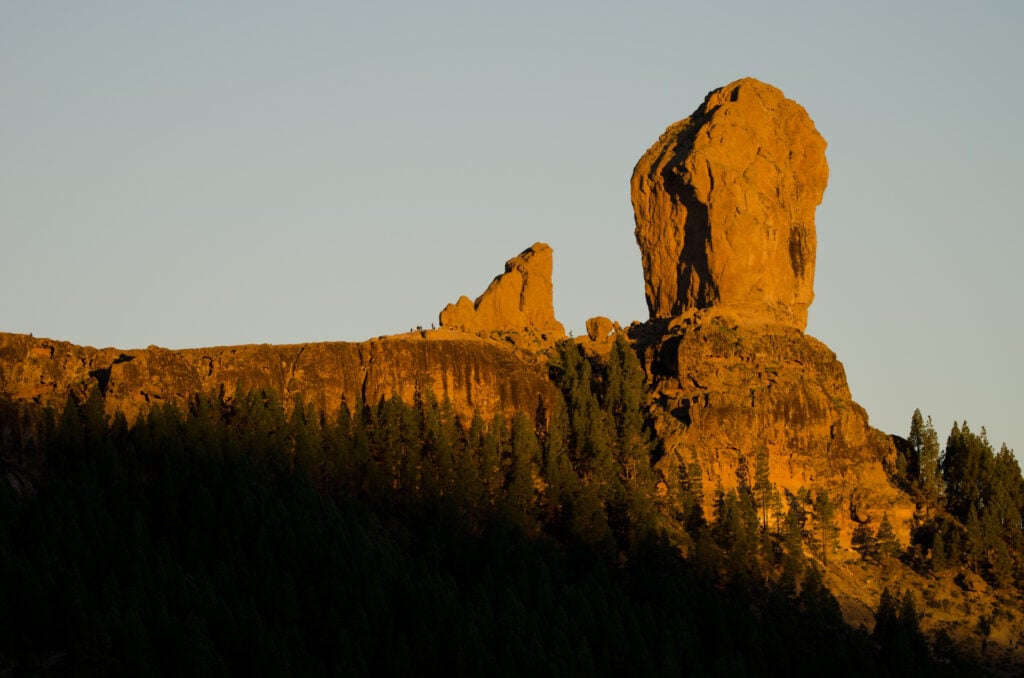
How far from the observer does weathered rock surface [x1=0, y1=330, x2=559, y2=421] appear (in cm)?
17250

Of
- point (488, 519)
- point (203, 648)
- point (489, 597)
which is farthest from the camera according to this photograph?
point (488, 519)

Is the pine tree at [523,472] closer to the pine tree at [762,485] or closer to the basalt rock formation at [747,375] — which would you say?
the basalt rock formation at [747,375]

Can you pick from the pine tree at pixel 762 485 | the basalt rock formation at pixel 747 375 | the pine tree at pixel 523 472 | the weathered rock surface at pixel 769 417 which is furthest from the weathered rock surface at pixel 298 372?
the pine tree at pixel 762 485

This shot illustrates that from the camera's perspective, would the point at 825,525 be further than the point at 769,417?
No

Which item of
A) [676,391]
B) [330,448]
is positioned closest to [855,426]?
[676,391]

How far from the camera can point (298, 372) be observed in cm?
18075

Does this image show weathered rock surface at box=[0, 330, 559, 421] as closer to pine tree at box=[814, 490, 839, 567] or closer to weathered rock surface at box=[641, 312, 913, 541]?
weathered rock surface at box=[641, 312, 913, 541]

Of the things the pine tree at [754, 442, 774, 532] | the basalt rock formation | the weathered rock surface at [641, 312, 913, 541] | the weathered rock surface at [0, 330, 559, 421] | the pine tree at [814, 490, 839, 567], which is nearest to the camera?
the weathered rock surface at [0, 330, 559, 421]

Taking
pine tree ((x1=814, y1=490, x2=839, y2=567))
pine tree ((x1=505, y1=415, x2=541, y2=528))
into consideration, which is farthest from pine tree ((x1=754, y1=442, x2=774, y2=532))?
pine tree ((x1=505, y1=415, x2=541, y2=528))

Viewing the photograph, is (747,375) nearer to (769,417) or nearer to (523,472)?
(769,417)

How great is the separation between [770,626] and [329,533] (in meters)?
28.6

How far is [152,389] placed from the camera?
174 metres

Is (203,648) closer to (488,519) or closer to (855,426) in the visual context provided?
(488,519)

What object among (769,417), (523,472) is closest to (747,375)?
(769,417)
